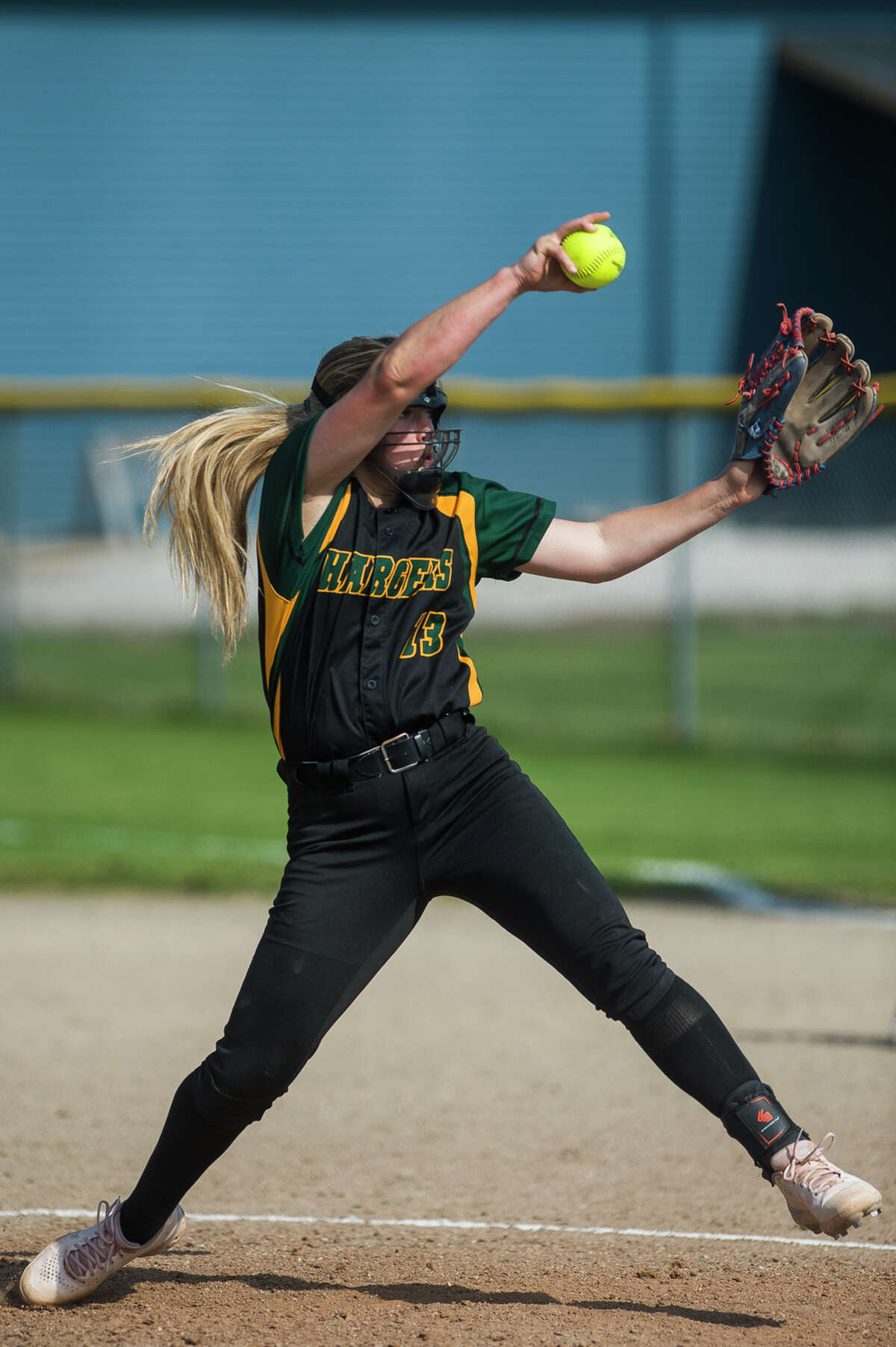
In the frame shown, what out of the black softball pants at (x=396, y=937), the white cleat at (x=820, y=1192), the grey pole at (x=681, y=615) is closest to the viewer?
the white cleat at (x=820, y=1192)

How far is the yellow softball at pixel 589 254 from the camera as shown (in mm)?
2633

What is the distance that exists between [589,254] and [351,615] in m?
0.79

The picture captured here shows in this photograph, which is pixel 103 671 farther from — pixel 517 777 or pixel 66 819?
pixel 517 777

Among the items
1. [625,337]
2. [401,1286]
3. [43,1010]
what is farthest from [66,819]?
[625,337]

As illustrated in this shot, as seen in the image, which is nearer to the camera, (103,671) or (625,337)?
(103,671)

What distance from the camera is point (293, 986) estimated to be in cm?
269

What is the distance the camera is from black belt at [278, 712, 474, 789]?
2.73 m

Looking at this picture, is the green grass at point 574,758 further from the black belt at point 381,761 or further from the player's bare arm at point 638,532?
the black belt at point 381,761

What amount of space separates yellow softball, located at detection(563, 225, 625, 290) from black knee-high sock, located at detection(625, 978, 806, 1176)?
132 centimetres

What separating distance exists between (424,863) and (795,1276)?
4.05ft

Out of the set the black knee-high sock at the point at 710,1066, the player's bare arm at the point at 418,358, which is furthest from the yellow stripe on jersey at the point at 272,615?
the black knee-high sock at the point at 710,1066

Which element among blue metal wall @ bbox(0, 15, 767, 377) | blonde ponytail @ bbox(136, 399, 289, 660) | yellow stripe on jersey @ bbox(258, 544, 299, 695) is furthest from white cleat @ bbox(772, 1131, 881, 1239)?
blue metal wall @ bbox(0, 15, 767, 377)

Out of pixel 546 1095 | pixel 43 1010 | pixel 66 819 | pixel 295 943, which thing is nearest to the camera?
pixel 295 943

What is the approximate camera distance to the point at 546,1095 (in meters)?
4.46
